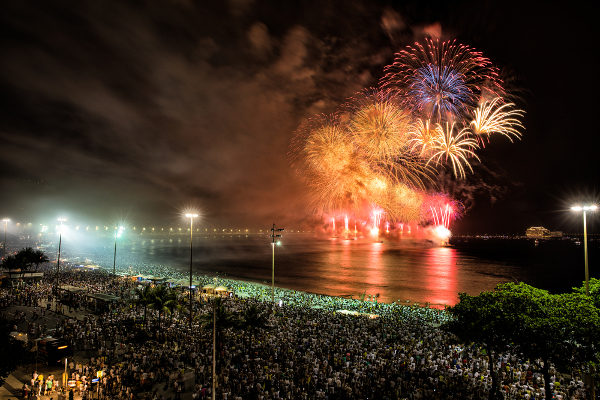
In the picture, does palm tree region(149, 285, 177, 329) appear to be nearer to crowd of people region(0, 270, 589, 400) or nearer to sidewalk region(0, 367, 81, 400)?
crowd of people region(0, 270, 589, 400)

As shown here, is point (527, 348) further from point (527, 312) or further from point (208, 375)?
point (208, 375)

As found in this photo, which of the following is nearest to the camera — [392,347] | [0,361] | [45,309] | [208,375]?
[0,361]

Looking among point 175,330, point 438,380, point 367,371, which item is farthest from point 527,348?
point 175,330

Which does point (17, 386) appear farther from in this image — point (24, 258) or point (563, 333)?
point (24, 258)

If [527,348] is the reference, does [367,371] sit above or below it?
below

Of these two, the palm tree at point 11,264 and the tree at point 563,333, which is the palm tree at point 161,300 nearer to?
the tree at point 563,333

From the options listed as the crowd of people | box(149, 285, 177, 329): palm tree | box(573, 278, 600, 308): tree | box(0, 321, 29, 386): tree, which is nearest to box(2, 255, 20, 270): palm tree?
the crowd of people

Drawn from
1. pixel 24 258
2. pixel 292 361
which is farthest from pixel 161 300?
pixel 24 258

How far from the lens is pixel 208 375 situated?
15602 millimetres

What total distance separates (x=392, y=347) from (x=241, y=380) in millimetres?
9563

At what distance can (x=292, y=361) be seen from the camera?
17.0m

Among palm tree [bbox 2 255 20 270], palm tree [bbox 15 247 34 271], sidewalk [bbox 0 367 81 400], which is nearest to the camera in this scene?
sidewalk [bbox 0 367 81 400]

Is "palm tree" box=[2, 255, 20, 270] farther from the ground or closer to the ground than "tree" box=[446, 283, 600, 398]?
closer to the ground

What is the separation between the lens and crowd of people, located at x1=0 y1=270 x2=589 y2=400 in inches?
554
